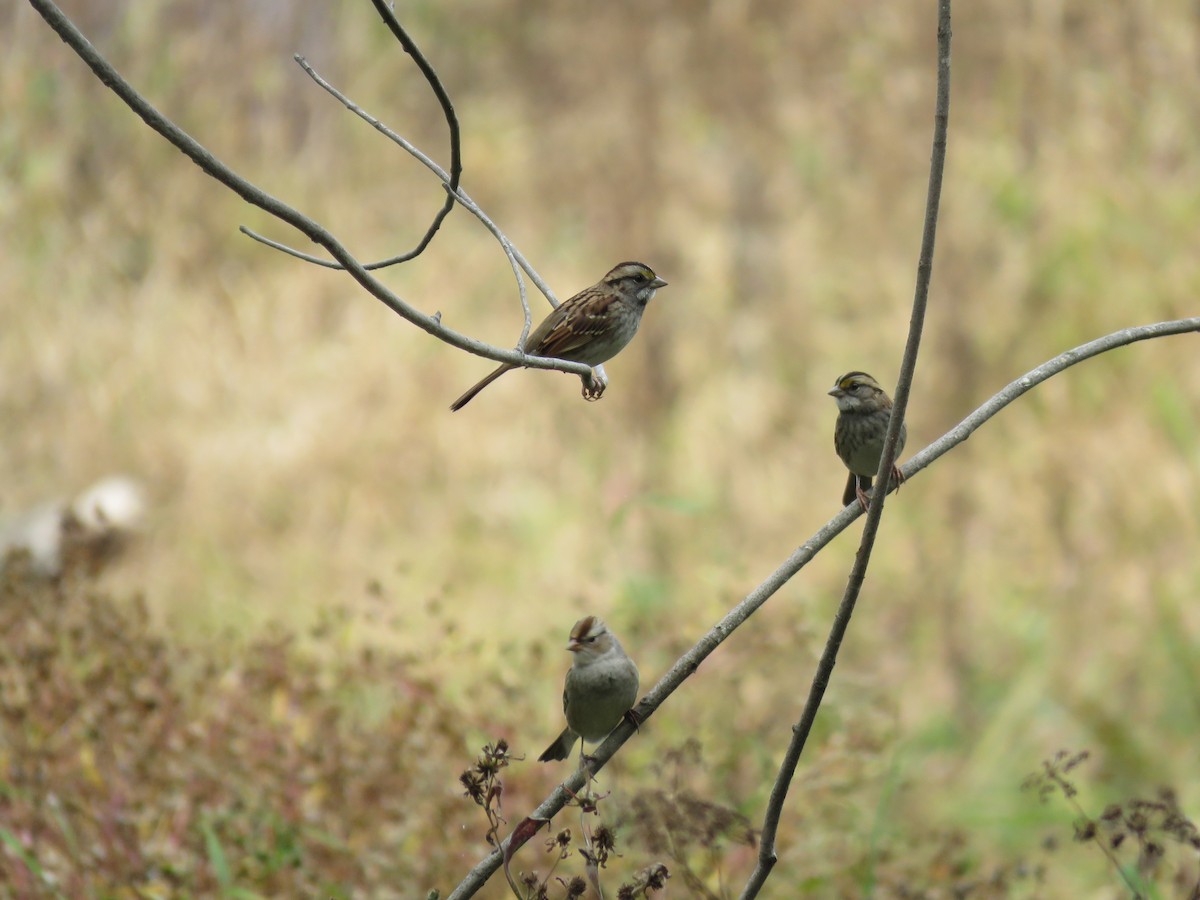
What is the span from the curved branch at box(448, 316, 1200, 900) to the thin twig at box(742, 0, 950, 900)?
0.08m

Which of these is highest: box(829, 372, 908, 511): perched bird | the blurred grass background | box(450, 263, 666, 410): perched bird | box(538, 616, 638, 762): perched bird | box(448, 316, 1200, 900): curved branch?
the blurred grass background

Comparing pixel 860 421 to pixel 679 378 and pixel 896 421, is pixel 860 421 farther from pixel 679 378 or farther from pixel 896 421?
pixel 679 378

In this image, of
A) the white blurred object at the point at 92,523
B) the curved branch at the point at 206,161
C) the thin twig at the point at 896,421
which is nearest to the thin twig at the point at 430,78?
the curved branch at the point at 206,161

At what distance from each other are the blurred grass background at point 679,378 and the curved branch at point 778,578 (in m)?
1.91

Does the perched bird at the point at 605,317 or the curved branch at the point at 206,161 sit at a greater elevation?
the perched bird at the point at 605,317

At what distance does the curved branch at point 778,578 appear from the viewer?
197 centimetres

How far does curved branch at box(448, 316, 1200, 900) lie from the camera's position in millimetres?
1968

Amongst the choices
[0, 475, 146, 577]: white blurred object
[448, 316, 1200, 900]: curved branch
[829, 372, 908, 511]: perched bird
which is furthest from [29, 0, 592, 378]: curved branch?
[0, 475, 146, 577]: white blurred object

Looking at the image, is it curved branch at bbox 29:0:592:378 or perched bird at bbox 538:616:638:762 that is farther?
perched bird at bbox 538:616:638:762

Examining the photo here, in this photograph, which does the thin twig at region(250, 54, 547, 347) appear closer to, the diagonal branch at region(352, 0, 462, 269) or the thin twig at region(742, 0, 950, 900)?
the diagonal branch at region(352, 0, 462, 269)

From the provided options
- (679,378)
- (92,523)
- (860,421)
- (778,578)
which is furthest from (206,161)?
(679,378)

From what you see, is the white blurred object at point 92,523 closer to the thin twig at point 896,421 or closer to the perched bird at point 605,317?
the perched bird at point 605,317

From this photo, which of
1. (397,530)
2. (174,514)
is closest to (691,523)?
(397,530)

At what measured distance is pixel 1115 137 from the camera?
8.07 meters
